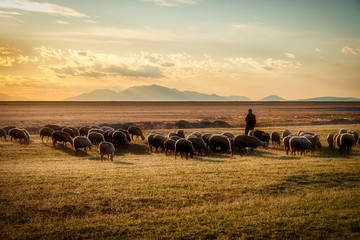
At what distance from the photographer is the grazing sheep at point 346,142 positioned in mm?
20469

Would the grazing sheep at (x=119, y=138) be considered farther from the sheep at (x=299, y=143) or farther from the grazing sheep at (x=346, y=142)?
the grazing sheep at (x=346, y=142)

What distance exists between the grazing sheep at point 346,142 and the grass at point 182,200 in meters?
4.11

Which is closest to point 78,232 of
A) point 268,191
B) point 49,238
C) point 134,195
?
point 49,238

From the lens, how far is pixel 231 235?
320 inches

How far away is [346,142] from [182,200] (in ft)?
48.3

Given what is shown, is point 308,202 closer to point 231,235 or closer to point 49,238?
point 231,235

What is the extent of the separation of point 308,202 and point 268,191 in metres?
1.47

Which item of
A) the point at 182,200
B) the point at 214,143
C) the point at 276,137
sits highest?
the point at 276,137

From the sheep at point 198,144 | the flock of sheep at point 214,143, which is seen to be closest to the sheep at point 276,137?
the flock of sheep at point 214,143

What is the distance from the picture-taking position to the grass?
8336 millimetres

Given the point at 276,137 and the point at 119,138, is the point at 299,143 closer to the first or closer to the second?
the point at 276,137

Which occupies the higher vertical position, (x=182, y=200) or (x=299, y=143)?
(x=299, y=143)

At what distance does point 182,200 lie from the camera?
10.5m

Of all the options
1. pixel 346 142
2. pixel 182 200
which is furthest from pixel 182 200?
pixel 346 142
